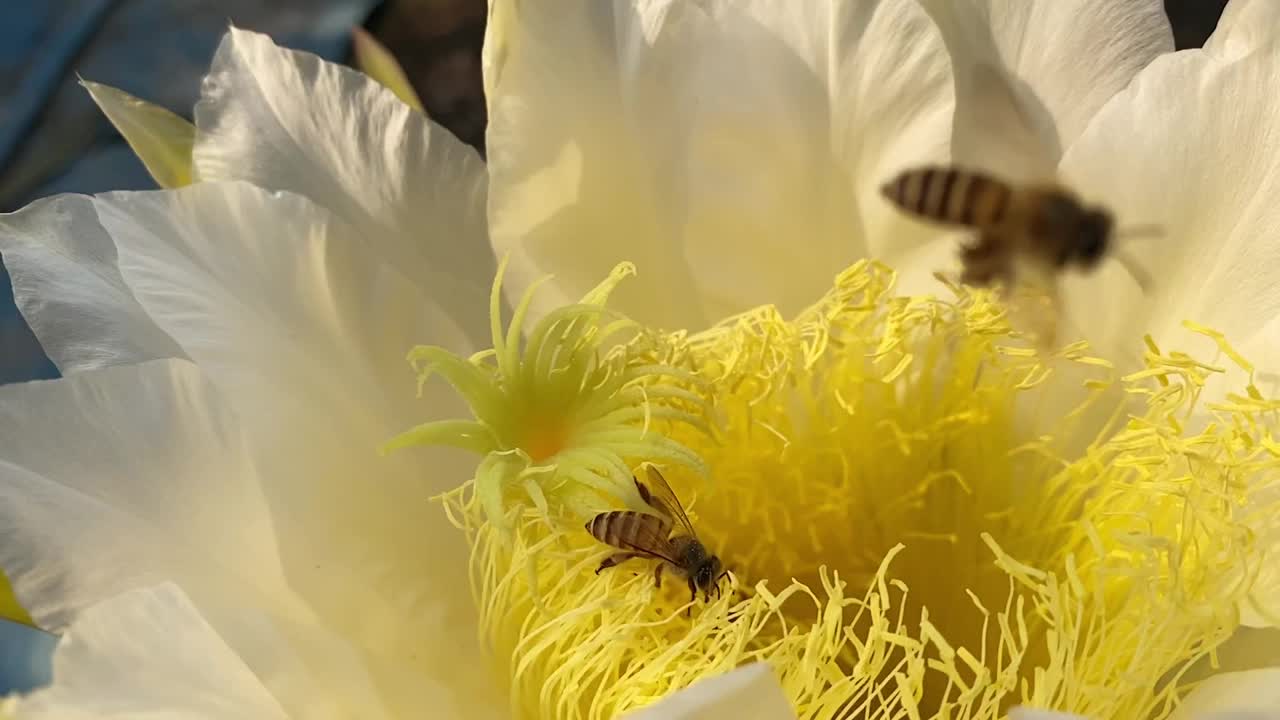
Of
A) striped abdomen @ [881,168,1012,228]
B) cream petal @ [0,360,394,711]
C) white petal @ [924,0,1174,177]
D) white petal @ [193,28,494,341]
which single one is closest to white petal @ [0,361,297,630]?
cream petal @ [0,360,394,711]

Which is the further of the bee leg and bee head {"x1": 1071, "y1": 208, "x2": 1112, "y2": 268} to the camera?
the bee leg

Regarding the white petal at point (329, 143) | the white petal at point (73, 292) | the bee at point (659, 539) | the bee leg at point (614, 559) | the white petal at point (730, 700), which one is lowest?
the bee leg at point (614, 559)

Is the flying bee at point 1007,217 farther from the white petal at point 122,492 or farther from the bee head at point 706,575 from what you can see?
the white petal at point 122,492

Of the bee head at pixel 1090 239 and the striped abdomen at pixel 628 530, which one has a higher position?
the bee head at pixel 1090 239

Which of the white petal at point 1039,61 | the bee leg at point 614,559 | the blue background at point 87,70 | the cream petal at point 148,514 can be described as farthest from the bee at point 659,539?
the blue background at point 87,70

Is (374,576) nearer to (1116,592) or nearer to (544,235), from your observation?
(544,235)

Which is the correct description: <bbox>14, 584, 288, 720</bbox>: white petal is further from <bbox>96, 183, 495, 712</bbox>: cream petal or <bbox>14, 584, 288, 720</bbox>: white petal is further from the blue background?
the blue background
